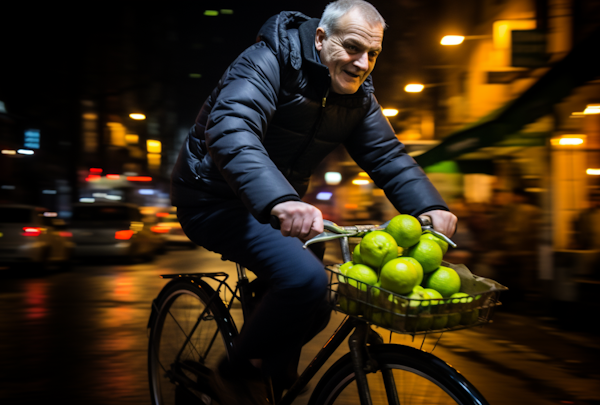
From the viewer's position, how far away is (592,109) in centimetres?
745

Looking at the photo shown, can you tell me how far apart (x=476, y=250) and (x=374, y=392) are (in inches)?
276

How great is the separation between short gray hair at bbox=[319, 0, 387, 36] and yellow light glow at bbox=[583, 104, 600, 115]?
6.03 metres

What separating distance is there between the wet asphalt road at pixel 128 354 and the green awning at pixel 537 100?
95.1 inches

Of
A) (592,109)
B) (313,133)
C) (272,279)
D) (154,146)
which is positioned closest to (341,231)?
(272,279)

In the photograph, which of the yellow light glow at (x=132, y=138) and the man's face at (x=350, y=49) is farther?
the yellow light glow at (x=132, y=138)

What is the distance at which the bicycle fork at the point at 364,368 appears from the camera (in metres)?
1.93

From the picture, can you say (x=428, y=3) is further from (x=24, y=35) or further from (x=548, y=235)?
(x=24, y=35)

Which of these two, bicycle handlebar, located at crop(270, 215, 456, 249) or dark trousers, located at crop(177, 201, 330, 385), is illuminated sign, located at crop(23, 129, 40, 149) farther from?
bicycle handlebar, located at crop(270, 215, 456, 249)

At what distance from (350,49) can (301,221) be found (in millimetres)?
887

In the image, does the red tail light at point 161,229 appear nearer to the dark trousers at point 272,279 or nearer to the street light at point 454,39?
the street light at point 454,39

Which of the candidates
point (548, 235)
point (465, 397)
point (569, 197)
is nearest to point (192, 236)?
point (465, 397)

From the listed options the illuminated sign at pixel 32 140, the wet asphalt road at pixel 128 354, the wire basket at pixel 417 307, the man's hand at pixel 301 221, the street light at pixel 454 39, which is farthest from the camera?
the illuminated sign at pixel 32 140

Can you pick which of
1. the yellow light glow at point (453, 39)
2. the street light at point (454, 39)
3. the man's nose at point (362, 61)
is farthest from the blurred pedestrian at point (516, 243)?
the man's nose at point (362, 61)

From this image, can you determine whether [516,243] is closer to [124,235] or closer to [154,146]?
[124,235]
